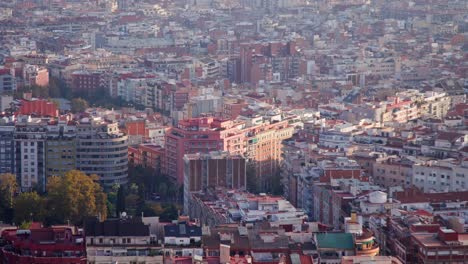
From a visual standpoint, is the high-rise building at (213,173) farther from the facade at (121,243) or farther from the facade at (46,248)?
the facade at (46,248)

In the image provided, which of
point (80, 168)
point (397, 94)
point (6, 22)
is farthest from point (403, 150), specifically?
point (6, 22)

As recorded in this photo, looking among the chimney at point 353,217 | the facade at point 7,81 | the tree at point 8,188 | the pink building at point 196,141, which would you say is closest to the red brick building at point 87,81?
the facade at point 7,81

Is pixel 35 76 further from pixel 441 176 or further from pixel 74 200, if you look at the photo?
pixel 441 176

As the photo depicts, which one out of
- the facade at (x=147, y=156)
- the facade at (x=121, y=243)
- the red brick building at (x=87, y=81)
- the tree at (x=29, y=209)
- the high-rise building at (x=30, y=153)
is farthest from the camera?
the red brick building at (x=87, y=81)

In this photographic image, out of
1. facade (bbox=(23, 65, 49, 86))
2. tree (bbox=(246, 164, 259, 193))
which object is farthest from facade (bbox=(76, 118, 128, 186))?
facade (bbox=(23, 65, 49, 86))

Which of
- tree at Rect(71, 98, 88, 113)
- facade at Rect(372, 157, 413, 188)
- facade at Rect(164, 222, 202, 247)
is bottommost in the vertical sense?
tree at Rect(71, 98, 88, 113)

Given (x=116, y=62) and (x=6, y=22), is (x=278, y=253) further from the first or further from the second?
(x=6, y=22)

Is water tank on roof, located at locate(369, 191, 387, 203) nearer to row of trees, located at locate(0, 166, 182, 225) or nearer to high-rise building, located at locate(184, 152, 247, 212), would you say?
row of trees, located at locate(0, 166, 182, 225)
